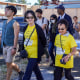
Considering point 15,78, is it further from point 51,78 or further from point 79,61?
point 79,61

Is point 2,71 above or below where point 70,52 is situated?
below

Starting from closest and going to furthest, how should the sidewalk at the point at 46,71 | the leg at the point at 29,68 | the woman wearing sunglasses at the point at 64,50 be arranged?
the woman wearing sunglasses at the point at 64,50
the leg at the point at 29,68
the sidewalk at the point at 46,71

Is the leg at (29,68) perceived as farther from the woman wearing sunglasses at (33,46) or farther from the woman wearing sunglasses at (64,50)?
the woman wearing sunglasses at (64,50)

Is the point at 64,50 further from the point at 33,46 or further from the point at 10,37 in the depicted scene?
the point at 10,37

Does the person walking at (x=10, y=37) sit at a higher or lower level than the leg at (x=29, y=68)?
higher

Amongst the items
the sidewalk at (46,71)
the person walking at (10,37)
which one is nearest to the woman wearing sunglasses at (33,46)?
the person walking at (10,37)

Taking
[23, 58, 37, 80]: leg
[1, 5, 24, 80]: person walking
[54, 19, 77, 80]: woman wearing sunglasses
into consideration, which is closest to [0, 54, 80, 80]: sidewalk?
[1, 5, 24, 80]: person walking

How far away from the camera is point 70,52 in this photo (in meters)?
4.48

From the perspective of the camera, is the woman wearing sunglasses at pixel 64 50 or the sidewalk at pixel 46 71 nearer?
the woman wearing sunglasses at pixel 64 50

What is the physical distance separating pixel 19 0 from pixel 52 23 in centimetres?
7723

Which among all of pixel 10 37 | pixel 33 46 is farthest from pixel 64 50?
pixel 10 37

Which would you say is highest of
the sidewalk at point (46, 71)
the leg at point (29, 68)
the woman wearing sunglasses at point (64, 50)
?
the woman wearing sunglasses at point (64, 50)

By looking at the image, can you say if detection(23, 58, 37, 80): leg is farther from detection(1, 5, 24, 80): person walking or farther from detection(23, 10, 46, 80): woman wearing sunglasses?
detection(1, 5, 24, 80): person walking

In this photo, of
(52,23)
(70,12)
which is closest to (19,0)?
(70,12)
